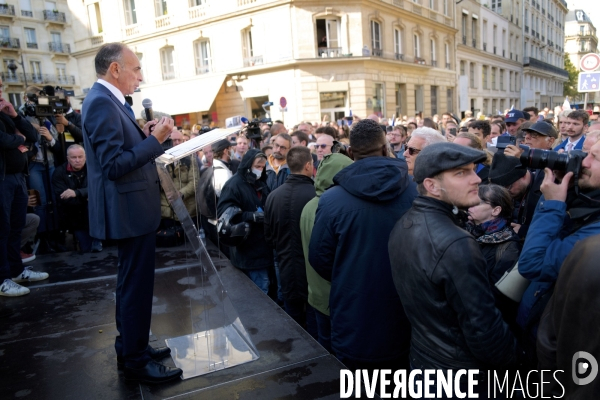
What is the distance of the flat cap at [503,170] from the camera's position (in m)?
3.33

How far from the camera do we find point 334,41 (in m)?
Answer: 22.7

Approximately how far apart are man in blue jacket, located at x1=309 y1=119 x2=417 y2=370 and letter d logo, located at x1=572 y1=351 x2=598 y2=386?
1171mm

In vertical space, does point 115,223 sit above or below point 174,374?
above

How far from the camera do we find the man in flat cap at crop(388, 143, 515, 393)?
182 cm

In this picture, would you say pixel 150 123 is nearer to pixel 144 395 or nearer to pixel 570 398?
pixel 144 395

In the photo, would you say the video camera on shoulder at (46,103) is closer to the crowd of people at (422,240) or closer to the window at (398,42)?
the crowd of people at (422,240)

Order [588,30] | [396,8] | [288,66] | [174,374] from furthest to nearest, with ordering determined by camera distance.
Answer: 1. [588,30]
2. [396,8]
3. [288,66]
4. [174,374]

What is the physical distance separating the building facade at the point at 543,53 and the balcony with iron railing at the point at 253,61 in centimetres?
2972

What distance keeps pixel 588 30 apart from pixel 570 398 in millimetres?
98923

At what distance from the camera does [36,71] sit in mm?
40719

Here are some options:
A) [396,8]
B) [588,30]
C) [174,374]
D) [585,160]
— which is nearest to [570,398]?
[585,160]

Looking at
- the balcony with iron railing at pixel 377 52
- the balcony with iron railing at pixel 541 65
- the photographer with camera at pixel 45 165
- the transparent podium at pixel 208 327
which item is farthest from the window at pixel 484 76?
the transparent podium at pixel 208 327

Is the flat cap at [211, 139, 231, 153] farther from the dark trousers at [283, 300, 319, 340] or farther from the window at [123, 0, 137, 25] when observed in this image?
the window at [123, 0, 137, 25]

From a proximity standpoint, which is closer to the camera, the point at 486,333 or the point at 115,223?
the point at 486,333
